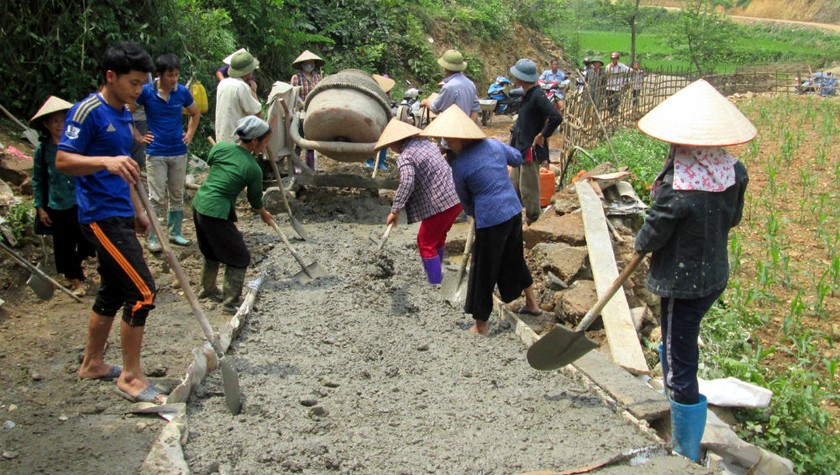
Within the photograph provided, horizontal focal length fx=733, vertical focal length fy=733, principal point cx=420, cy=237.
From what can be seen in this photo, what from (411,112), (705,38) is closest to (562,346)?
(411,112)

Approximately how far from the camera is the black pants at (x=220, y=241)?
5.28 m

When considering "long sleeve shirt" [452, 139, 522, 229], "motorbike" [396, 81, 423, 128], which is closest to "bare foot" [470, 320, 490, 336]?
"long sleeve shirt" [452, 139, 522, 229]

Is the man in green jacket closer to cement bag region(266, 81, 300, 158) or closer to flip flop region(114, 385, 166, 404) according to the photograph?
flip flop region(114, 385, 166, 404)

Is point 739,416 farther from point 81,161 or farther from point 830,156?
point 830,156

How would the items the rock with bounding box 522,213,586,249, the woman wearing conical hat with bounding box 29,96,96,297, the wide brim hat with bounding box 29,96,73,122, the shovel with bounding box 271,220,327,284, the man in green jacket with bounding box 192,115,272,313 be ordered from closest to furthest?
the wide brim hat with bounding box 29,96,73,122
the woman wearing conical hat with bounding box 29,96,96,297
the man in green jacket with bounding box 192,115,272,313
the shovel with bounding box 271,220,327,284
the rock with bounding box 522,213,586,249

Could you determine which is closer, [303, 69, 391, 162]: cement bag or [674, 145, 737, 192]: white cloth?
[674, 145, 737, 192]: white cloth

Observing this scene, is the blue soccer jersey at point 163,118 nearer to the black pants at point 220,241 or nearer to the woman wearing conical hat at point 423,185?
the black pants at point 220,241

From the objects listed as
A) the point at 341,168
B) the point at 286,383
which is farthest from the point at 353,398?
the point at 341,168

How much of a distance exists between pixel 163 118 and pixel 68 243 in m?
1.47

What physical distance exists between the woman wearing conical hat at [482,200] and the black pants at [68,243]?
261cm

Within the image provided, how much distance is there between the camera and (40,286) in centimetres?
513

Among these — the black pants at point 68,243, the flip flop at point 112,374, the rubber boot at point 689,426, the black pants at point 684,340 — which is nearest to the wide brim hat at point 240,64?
the black pants at point 68,243

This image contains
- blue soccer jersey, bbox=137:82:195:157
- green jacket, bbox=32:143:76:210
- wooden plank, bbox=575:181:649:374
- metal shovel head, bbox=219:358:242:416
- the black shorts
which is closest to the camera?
metal shovel head, bbox=219:358:242:416

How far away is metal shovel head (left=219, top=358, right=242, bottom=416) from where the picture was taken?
141 inches
